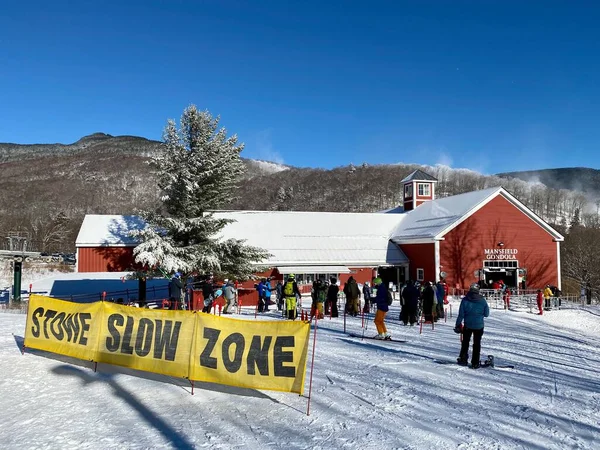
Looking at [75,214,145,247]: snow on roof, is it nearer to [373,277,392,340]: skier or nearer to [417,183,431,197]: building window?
[417,183,431,197]: building window

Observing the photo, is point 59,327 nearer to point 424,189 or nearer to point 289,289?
point 289,289

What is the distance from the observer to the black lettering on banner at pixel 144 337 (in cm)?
835

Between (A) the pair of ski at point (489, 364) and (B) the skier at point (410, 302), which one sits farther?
(B) the skier at point (410, 302)

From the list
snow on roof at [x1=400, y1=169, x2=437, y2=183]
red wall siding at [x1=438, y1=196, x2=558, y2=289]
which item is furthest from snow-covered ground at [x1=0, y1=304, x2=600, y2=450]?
snow on roof at [x1=400, y1=169, x2=437, y2=183]

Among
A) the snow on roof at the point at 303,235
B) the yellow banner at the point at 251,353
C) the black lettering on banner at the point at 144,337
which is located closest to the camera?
the yellow banner at the point at 251,353

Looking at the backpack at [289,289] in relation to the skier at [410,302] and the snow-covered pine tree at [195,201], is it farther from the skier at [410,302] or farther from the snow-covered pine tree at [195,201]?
the snow-covered pine tree at [195,201]

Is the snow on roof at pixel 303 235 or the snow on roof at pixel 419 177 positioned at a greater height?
the snow on roof at pixel 419 177

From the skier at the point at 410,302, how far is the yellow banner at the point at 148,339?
30.0 ft

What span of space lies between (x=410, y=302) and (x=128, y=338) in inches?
386

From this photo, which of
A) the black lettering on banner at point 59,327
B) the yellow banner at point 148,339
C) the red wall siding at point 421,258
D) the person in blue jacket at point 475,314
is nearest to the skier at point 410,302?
the person in blue jacket at point 475,314

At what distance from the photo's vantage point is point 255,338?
7.39 m

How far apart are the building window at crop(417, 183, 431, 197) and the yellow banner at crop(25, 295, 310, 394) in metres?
37.4

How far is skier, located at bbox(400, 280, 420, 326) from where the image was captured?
15445 mm

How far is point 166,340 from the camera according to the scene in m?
8.13
